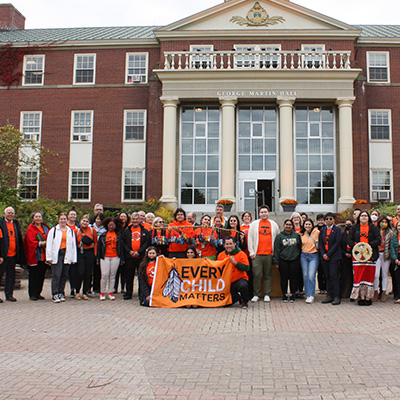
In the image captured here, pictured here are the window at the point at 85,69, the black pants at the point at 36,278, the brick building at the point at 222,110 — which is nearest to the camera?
the black pants at the point at 36,278

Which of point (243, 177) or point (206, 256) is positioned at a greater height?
point (243, 177)

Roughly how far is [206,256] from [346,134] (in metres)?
16.4

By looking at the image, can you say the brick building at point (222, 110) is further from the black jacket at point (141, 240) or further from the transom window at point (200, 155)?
the black jacket at point (141, 240)

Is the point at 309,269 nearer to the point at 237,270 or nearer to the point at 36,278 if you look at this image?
the point at 237,270

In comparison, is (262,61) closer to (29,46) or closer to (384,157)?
(384,157)

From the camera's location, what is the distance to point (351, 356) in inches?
233

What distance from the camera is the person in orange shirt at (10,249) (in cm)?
1038

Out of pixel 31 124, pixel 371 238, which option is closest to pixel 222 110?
pixel 31 124

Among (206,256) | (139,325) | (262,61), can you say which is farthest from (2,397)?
(262,61)

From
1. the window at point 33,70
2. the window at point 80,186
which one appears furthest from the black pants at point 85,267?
the window at point 33,70

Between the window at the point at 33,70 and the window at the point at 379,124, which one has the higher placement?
the window at the point at 33,70

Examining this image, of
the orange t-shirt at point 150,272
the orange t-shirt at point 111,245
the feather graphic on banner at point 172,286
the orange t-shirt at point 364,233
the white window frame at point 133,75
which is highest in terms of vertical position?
the white window frame at point 133,75

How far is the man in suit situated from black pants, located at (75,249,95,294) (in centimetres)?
536

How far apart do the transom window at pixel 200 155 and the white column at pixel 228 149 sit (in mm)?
1395
